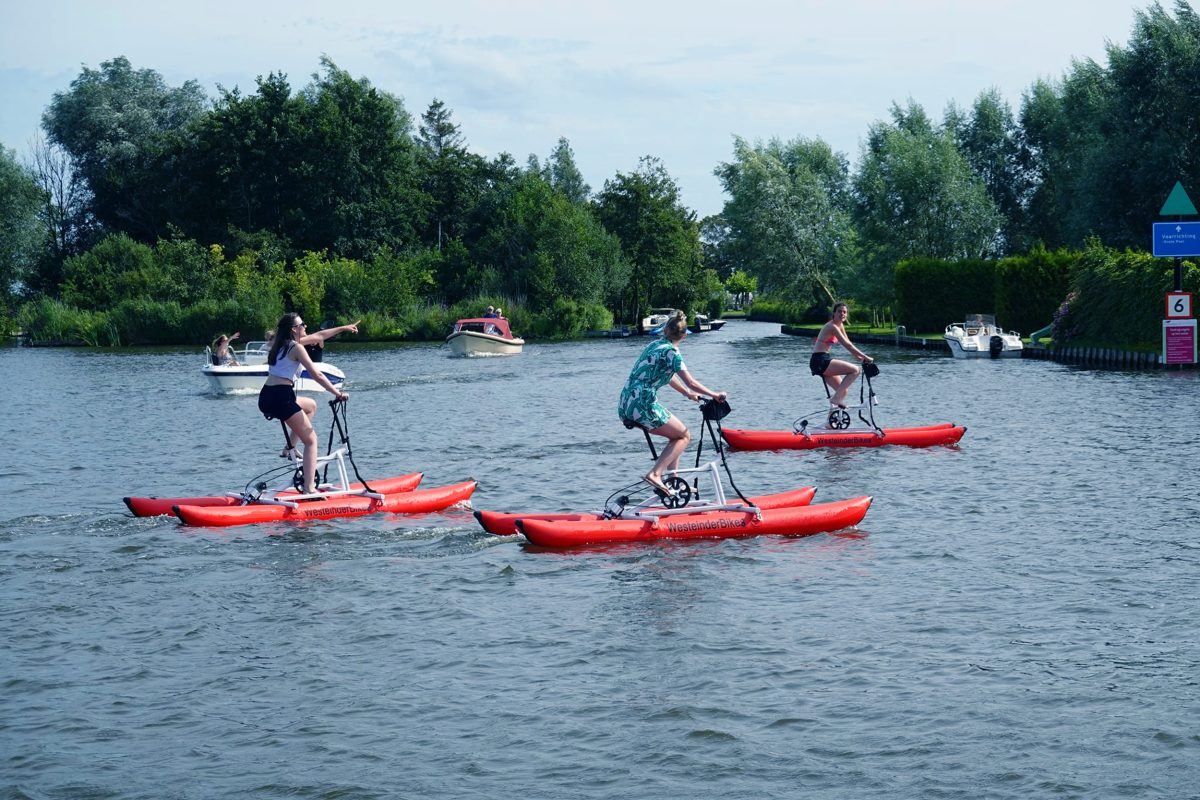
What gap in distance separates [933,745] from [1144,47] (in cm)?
5443

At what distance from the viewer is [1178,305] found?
3897cm

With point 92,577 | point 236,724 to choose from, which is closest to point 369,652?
point 236,724

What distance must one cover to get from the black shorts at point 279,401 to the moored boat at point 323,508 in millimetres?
1216

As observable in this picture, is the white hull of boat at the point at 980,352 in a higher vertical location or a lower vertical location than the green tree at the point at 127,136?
lower

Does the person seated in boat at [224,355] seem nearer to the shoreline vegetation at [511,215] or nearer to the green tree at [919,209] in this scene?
the shoreline vegetation at [511,215]

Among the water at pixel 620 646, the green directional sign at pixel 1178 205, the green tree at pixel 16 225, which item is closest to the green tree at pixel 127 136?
the green tree at pixel 16 225

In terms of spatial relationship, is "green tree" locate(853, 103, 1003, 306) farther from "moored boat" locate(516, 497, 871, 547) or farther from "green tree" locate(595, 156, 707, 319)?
"moored boat" locate(516, 497, 871, 547)

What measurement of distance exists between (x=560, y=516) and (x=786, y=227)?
230 feet

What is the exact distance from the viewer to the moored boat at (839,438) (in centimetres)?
2297

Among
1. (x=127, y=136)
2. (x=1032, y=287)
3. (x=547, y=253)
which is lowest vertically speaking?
Result: (x=1032, y=287)

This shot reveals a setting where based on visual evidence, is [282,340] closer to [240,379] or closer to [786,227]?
[240,379]

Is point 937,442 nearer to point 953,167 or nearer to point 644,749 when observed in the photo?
point 644,749

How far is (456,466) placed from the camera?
22.3 meters

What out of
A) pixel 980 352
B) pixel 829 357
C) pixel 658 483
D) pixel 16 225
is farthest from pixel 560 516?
pixel 16 225
